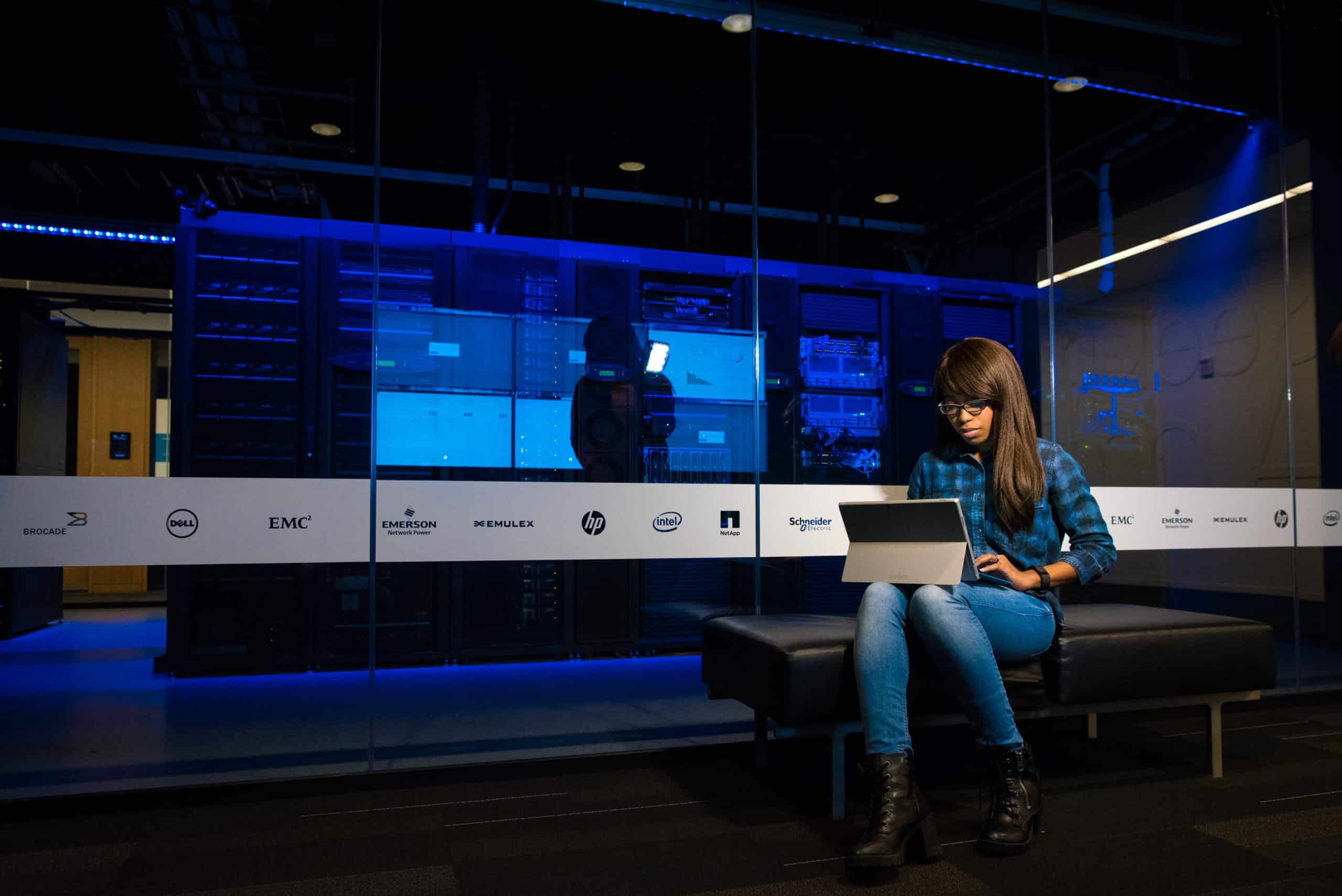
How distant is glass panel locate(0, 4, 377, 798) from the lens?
7.25ft

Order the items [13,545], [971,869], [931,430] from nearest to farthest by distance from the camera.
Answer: [971,869] < [13,545] < [931,430]

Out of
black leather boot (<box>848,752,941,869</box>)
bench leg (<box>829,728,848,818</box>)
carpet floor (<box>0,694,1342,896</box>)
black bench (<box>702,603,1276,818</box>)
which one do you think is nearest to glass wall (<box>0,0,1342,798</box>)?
carpet floor (<box>0,694,1342,896</box>)

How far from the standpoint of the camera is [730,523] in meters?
2.70

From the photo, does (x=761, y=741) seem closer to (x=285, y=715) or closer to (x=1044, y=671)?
(x=1044, y=671)

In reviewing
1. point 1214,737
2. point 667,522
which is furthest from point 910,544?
point 1214,737

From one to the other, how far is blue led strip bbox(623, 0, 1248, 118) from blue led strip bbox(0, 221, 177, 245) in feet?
6.29

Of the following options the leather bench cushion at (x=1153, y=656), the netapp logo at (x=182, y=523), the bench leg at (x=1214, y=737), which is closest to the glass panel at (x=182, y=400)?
the netapp logo at (x=182, y=523)

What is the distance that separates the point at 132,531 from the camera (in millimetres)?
2195

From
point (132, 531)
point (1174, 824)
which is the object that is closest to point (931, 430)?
point (1174, 824)

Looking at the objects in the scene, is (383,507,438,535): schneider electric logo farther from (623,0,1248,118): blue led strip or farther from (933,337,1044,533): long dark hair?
(623,0,1248,118): blue led strip

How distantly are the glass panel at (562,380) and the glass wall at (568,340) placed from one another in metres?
0.02

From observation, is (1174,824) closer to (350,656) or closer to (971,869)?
(971,869)

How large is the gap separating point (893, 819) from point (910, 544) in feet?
1.90

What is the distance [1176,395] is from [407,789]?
3626 millimetres
